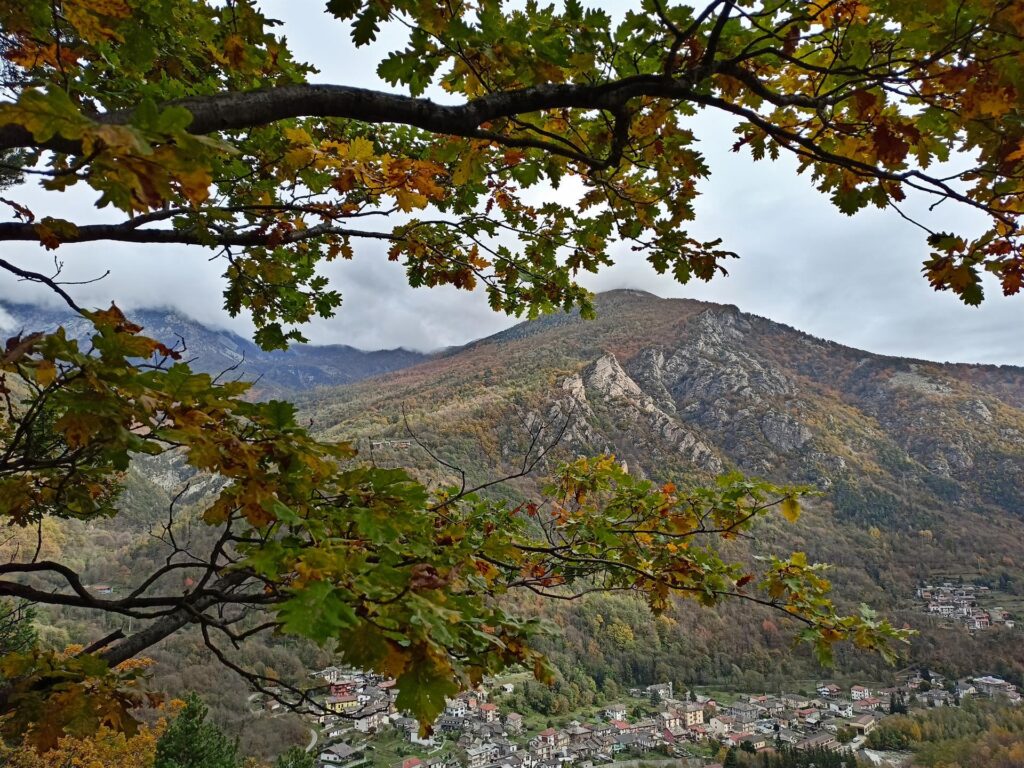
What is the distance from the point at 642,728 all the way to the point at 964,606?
6394cm

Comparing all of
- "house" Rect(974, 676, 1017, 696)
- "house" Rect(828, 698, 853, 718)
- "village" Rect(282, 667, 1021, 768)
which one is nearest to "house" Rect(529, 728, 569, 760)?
"village" Rect(282, 667, 1021, 768)

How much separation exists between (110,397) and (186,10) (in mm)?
3290

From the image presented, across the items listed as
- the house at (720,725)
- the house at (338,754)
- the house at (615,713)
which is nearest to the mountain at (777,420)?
the house at (615,713)

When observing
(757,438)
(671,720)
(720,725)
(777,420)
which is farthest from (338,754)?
(777,420)

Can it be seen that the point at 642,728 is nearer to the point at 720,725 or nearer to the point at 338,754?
the point at 720,725

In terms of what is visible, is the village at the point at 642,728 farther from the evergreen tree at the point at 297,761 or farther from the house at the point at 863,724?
the evergreen tree at the point at 297,761

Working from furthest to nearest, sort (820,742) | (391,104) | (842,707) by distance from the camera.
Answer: (842,707) < (820,742) < (391,104)

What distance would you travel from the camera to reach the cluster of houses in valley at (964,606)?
278ft

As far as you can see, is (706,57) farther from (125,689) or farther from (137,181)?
(125,689)

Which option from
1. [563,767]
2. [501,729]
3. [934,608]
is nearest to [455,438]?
[501,729]

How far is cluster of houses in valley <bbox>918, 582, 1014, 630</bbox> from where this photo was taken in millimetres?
84688

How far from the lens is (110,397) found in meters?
1.55

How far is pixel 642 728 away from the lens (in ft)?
219

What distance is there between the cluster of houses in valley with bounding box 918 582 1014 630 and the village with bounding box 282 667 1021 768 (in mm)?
9144
